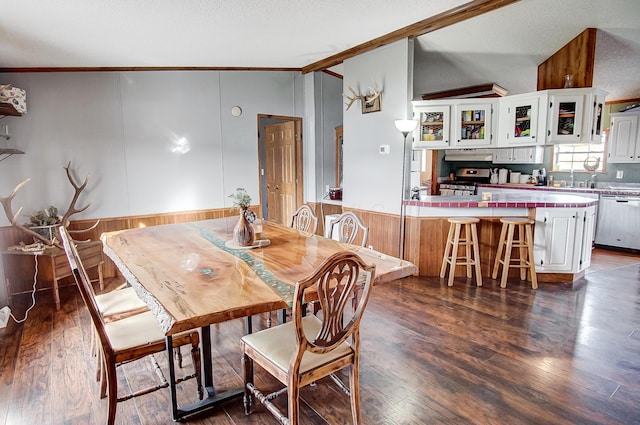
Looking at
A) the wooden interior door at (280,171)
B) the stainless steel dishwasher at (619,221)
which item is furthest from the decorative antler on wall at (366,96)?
the stainless steel dishwasher at (619,221)

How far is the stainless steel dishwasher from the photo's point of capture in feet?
17.3

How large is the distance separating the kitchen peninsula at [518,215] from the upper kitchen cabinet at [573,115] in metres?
0.71

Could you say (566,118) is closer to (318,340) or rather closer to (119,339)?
(318,340)

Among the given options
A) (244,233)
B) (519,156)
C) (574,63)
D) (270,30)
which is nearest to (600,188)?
(519,156)

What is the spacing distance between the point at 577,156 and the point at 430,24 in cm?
434

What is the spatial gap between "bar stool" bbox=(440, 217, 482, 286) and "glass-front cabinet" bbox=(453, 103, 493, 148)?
1.01 metres

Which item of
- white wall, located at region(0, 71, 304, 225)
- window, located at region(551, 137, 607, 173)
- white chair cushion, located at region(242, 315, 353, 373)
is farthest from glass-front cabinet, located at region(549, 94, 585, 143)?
white chair cushion, located at region(242, 315, 353, 373)

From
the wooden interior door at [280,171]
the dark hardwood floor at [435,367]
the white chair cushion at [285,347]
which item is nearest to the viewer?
the white chair cushion at [285,347]

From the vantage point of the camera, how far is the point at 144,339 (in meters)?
1.90

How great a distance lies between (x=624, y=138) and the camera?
225 inches

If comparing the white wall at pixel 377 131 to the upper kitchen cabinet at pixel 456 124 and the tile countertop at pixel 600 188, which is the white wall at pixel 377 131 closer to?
the upper kitchen cabinet at pixel 456 124

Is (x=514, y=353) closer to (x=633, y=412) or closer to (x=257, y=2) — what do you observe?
(x=633, y=412)

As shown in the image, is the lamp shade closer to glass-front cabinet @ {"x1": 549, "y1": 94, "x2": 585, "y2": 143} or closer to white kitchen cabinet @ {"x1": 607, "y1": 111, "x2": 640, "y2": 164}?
glass-front cabinet @ {"x1": 549, "y1": 94, "x2": 585, "y2": 143}

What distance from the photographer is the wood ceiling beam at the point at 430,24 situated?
3.32 meters
